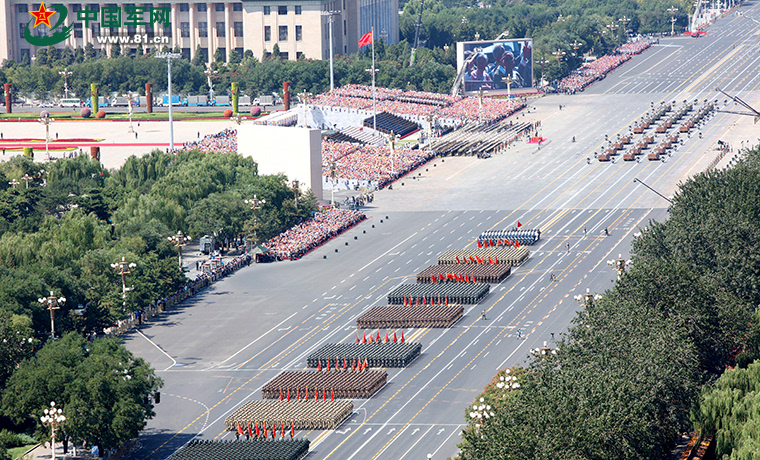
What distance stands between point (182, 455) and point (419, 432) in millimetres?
15781

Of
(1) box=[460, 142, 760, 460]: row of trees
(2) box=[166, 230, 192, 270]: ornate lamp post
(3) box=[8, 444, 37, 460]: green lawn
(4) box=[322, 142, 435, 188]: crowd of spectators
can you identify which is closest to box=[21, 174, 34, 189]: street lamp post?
(2) box=[166, 230, 192, 270]: ornate lamp post

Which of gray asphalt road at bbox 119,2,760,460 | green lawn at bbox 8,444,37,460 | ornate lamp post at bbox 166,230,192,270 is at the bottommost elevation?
green lawn at bbox 8,444,37,460

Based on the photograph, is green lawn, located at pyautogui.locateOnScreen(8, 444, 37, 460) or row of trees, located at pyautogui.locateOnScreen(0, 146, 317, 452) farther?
row of trees, located at pyautogui.locateOnScreen(0, 146, 317, 452)

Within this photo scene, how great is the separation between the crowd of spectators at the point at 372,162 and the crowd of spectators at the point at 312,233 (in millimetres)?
18919

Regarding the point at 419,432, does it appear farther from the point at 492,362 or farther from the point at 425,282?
the point at 425,282

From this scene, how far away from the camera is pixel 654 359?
3076 inches

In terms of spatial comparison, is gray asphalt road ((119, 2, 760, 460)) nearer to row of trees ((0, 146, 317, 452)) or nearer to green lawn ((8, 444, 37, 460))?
row of trees ((0, 146, 317, 452))

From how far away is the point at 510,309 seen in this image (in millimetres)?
112188

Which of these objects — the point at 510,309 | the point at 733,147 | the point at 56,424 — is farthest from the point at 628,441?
the point at 733,147

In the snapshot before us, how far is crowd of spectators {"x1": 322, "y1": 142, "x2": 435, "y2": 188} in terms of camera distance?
17088cm

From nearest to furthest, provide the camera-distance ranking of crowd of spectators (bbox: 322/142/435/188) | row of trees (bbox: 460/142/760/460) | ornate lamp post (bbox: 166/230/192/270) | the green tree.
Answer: row of trees (bbox: 460/142/760/460), the green tree, ornate lamp post (bbox: 166/230/192/270), crowd of spectators (bbox: 322/142/435/188)

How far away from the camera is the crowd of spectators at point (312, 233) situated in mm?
134625

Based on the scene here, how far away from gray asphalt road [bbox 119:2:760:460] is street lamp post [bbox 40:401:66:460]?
6.44m

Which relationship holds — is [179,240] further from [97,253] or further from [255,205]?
[255,205]
